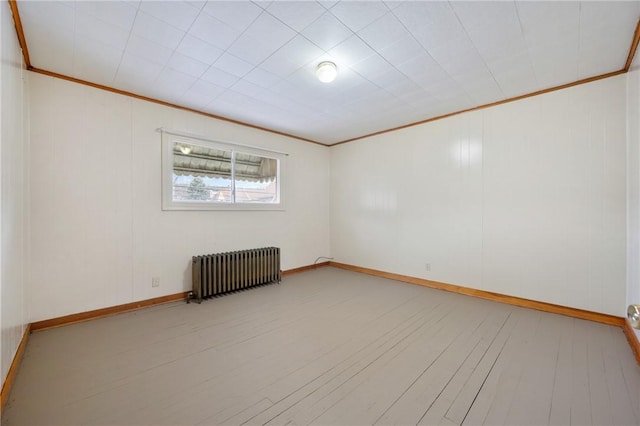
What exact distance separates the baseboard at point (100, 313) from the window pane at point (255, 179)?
1.67 meters

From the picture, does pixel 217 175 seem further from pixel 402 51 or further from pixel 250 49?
pixel 402 51

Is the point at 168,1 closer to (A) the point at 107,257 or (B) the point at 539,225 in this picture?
(A) the point at 107,257

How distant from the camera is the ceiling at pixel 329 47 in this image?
185cm

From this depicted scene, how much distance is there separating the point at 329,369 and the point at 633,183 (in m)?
3.20

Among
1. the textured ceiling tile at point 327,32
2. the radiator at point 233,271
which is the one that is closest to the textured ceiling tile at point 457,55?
the textured ceiling tile at point 327,32

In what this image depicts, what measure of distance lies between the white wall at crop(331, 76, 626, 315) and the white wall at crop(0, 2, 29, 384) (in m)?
4.38

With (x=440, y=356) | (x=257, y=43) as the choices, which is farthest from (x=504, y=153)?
(x=257, y=43)

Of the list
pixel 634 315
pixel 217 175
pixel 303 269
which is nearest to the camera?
pixel 634 315

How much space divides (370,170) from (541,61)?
277 cm

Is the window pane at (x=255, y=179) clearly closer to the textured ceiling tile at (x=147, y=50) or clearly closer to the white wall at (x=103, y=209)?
the white wall at (x=103, y=209)

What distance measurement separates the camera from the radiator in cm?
348

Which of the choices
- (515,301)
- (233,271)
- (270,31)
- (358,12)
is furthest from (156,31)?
(515,301)

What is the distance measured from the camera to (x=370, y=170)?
493cm

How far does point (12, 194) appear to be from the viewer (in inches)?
75.0
